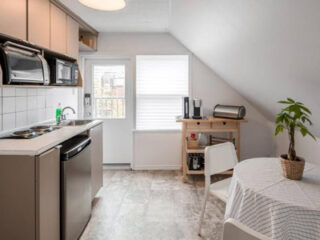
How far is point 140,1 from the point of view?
2.57m

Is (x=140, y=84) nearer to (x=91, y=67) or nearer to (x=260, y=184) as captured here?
(x=91, y=67)

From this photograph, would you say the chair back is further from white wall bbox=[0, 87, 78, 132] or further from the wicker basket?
white wall bbox=[0, 87, 78, 132]

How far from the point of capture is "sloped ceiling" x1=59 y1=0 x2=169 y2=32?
2.66m

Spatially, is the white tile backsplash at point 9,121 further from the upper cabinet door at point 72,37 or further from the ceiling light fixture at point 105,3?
the ceiling light fixture at point 105,3

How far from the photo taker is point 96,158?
2830 mm

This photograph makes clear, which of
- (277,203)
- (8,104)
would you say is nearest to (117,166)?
(8,104)

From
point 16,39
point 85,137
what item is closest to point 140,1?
point 16,39

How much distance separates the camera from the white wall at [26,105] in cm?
221

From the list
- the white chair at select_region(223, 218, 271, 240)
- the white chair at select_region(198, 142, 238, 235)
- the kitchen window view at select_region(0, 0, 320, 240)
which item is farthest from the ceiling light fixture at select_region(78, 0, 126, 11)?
the white chair at select_region(223, 218, 271, 240)

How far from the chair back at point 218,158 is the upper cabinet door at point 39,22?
5.73ft

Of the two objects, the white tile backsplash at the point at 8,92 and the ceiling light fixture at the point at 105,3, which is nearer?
the ceiling light fixture at the point at 105,3

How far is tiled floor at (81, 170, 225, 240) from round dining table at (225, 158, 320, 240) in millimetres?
793

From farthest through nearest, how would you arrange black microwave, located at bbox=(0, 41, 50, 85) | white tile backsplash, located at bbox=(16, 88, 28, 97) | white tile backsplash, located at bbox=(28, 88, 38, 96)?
white tile backsplash, located at bbox=(28, 88, 38, 96) < white tile backsplash, located at bbox=(16, 88, 28, 97) < black microwave, located at bbox=(0, 41, 50, 85)

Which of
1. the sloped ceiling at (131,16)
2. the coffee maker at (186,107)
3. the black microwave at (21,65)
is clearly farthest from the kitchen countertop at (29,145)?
the coffee maker at (186,107)
